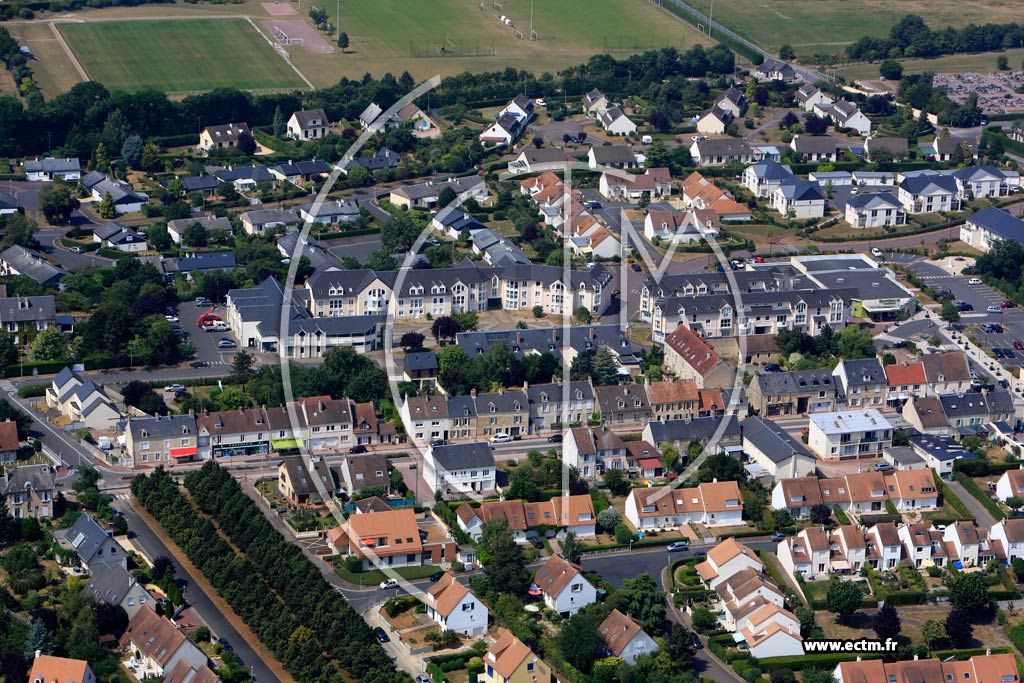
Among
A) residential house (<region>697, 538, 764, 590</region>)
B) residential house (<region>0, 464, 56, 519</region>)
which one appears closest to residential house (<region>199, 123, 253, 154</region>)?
residential house (<region>0, 464, 56, 519</region>)

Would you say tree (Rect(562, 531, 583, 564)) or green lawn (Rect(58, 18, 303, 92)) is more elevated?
green lawn (Rect(58, 18, 303, 92))

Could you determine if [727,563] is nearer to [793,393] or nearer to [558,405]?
[558,405]

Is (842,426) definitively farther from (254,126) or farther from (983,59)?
(983,59)

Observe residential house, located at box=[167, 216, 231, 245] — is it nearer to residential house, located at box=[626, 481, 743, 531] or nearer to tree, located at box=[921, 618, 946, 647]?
residential house, located at box=[626, 481, 743, 531]

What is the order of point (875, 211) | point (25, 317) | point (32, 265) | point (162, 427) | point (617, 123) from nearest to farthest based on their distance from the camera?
point (162, 427)
point (25, 317)
point (32, 265)
point (875, 211)
point (617, 123)

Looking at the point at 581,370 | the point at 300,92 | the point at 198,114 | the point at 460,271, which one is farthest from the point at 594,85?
the point at 581,370

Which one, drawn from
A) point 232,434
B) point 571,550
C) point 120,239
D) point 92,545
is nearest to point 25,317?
point 120,239
